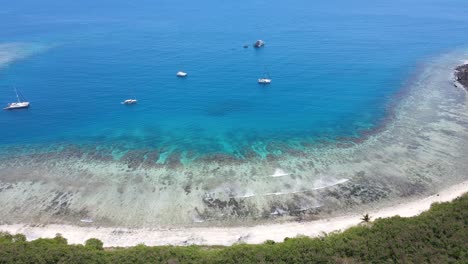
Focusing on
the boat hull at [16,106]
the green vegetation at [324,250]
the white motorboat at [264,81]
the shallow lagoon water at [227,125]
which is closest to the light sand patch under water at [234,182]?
the shallow lagoon water at [227,125]

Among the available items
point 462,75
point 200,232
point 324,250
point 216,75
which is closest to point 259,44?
point 216,75

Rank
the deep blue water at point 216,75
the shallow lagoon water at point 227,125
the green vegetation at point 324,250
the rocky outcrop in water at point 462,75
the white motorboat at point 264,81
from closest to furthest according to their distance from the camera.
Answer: the green vegetation at point 324,250 < the shallow lagoon water at point 227,125 < the deep blue water at point 216,75 < the rocky outcrop in water at point 462,75 < the white motorboat at point 264,81

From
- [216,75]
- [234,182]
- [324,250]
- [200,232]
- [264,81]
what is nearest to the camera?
[324,250]

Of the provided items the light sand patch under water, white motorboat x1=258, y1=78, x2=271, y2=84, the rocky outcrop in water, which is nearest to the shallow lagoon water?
the light sand patch under water

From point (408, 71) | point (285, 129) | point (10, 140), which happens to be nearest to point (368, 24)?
point (408, 71)

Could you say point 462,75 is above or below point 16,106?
above

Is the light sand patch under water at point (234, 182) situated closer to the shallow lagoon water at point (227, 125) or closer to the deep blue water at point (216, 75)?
the shallow lagoon water at point (227, 125)

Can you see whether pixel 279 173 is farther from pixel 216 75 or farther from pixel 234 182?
pixel 216 75

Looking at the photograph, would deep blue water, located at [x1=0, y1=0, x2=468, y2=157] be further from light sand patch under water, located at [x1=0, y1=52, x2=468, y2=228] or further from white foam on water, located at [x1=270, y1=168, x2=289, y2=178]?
white foam on water, located at [x1=270, y1=168, x2=289, y2=178]
